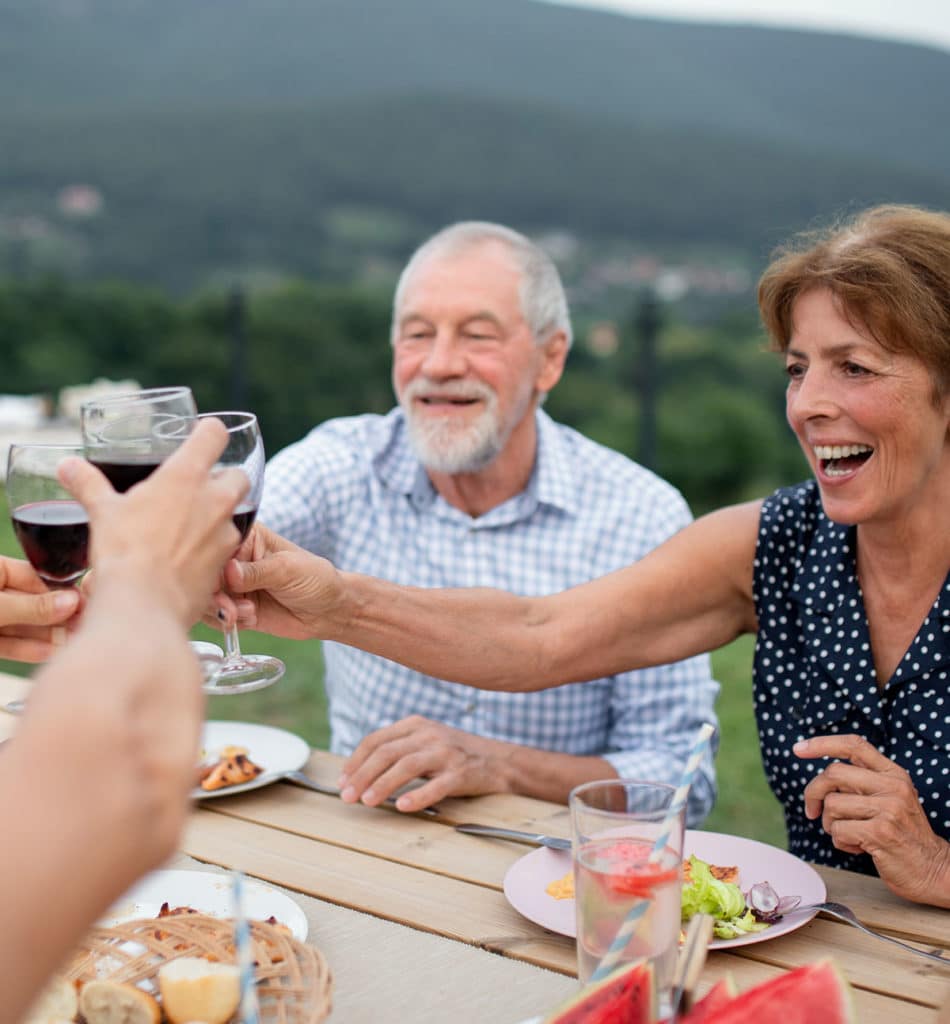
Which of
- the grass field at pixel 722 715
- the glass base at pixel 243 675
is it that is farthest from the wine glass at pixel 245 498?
the grass field at pixel 722 715

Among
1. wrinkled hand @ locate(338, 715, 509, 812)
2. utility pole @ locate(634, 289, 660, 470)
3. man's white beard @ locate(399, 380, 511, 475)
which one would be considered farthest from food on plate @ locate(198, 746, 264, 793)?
utility pole @ locate(634, 289, 660, 470)

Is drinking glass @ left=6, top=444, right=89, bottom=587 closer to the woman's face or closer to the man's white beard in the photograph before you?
the woman's face

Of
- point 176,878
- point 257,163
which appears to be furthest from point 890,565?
point 257,163

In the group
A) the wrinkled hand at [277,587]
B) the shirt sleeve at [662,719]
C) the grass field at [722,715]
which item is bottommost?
the grass field at [722,715]

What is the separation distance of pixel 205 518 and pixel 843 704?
141cm

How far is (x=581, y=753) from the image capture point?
2.81 metres

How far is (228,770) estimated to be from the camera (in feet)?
6.69

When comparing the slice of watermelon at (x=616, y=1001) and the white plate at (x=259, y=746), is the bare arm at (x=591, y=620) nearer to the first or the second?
the white plate at (x=259, y=746)

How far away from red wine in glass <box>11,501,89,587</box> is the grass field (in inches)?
99.2

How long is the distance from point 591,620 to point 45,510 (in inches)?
43.7

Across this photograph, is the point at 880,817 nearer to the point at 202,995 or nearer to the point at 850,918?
the point at 850,918

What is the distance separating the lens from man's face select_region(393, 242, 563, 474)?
2.94 meters

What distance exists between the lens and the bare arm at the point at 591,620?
219 cm

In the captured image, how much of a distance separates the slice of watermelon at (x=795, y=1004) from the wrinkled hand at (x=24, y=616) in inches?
42.1
